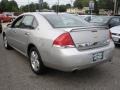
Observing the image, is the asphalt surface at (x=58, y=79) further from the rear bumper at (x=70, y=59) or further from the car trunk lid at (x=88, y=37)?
the car trunk lid at (x=88, y=37)

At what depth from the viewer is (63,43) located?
418cm

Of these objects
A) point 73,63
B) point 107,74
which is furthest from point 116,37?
point 73,63

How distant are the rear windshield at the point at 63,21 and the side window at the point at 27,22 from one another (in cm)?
46

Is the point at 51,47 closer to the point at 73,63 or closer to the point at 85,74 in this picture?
the point at 73,63

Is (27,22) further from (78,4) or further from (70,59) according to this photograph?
(78,4)

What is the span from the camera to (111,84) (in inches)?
174

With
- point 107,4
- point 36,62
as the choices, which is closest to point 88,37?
point 36,62

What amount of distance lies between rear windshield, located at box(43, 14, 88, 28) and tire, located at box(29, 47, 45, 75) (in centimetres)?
76

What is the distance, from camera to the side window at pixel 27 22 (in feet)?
17.7

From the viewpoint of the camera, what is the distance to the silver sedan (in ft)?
13.7

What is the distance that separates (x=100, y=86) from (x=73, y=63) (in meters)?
0.76

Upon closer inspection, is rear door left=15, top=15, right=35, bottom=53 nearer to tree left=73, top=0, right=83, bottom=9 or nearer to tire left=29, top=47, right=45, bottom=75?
tire left=29, top=47, right=45, bottom=75

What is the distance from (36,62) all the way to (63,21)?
1.16m

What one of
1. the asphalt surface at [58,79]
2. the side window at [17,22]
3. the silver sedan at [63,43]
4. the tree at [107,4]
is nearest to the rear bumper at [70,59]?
the silver sedan at [63,43]
